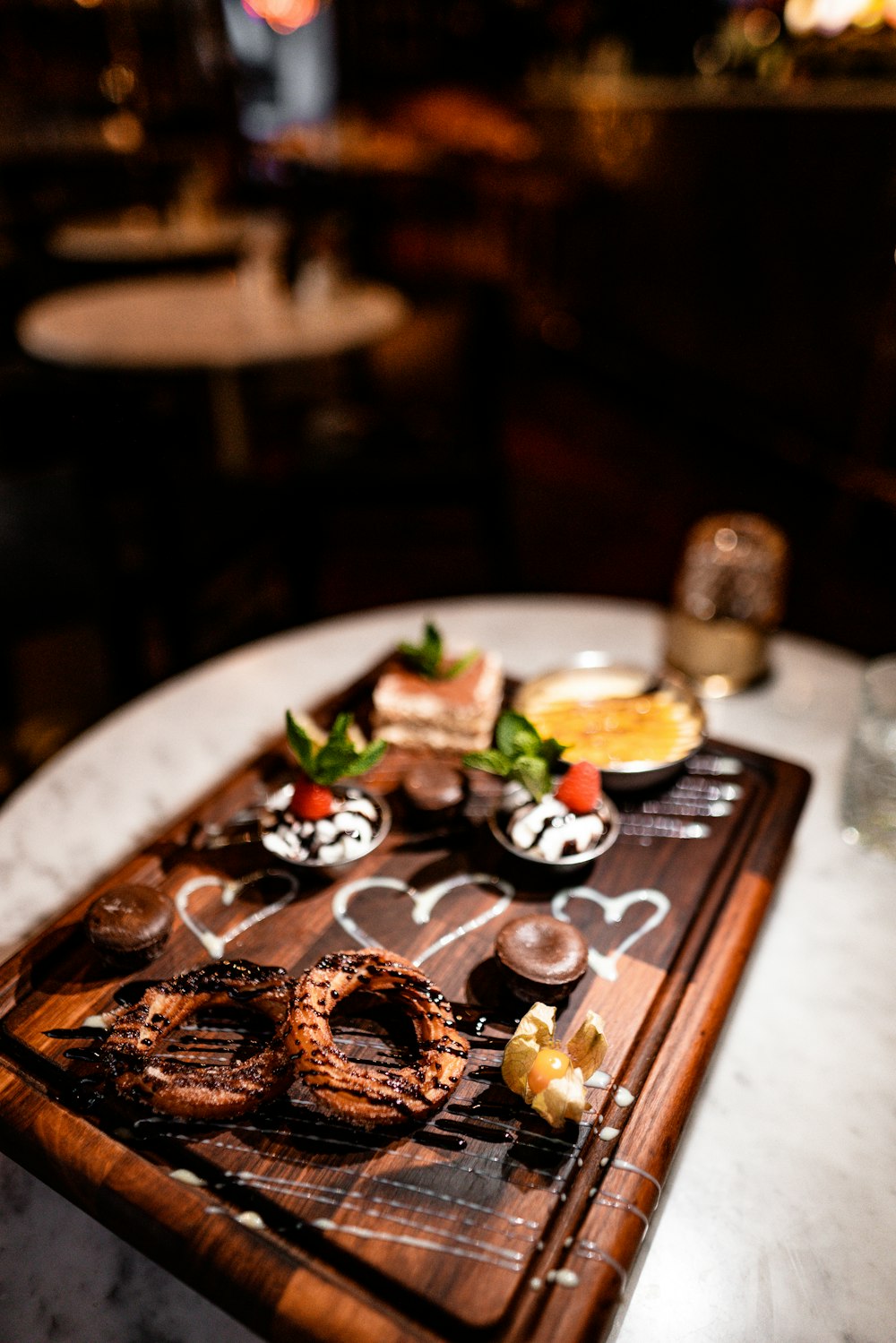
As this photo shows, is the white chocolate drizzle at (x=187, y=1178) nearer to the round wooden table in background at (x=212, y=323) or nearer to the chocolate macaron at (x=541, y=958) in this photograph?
the chocolate macaron at (x=541, y=958)

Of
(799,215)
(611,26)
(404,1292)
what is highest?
(611,26)

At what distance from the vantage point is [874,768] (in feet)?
5.57

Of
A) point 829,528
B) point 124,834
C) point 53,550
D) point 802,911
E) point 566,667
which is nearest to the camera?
point 802,911

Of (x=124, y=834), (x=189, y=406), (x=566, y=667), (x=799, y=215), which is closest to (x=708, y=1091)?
(x=566, y=667)

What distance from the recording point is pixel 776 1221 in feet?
3.82

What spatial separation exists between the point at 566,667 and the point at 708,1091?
89 cm

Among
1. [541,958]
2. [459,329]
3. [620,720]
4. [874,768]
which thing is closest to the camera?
[541,958]

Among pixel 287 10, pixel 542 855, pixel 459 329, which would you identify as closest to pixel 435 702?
pixel 542 855

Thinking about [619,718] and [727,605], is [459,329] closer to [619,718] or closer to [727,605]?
[727,605]

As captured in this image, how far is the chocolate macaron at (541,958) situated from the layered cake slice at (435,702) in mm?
541

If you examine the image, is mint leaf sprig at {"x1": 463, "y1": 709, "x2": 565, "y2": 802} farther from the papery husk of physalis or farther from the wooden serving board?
the papery husk of physalis

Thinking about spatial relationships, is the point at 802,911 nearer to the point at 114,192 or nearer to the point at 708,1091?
the point at 708,1091

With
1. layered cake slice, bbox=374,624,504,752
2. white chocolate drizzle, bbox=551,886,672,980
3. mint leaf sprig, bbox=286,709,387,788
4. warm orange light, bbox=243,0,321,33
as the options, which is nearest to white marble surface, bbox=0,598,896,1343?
white chocolate drizzle, bbox=551,886,672,980

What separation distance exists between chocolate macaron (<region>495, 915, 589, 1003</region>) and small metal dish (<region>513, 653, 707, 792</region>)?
13.1 inches
